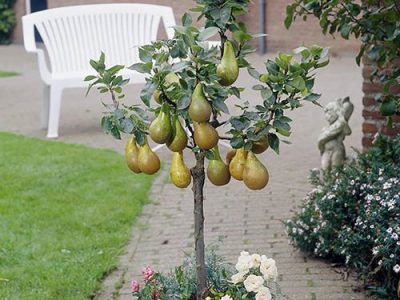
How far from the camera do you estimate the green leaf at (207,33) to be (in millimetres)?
3241

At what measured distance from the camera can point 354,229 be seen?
5.18 metres

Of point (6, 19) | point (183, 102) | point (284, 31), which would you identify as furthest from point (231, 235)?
point (6, 19)

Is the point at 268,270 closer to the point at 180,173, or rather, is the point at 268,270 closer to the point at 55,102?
the point at 180,173

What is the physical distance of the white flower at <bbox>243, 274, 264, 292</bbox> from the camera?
11.4 feet

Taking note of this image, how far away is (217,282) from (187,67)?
3.50 feet

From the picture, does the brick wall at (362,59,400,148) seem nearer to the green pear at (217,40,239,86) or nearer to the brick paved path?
the brick paved path

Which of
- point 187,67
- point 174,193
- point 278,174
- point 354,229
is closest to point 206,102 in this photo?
point 187,67

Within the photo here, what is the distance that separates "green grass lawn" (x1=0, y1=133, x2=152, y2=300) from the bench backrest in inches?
45.2

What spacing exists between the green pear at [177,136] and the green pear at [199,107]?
15 centimetres

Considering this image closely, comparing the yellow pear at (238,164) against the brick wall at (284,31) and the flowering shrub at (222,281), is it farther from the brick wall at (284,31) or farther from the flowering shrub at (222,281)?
the brick wall at (284,31)

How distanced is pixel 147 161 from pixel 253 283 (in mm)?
634

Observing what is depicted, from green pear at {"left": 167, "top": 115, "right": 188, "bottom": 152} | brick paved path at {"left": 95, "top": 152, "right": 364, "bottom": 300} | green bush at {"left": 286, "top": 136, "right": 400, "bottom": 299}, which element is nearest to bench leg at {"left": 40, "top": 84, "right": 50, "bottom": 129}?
brick paved path at {"left": 95, "top": 152, "right": 364, "bottom": 300}

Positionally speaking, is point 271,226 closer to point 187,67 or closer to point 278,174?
point 278,174

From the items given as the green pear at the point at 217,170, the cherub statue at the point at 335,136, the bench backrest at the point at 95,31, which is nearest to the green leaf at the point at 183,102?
the green pear at the point at 217,170
